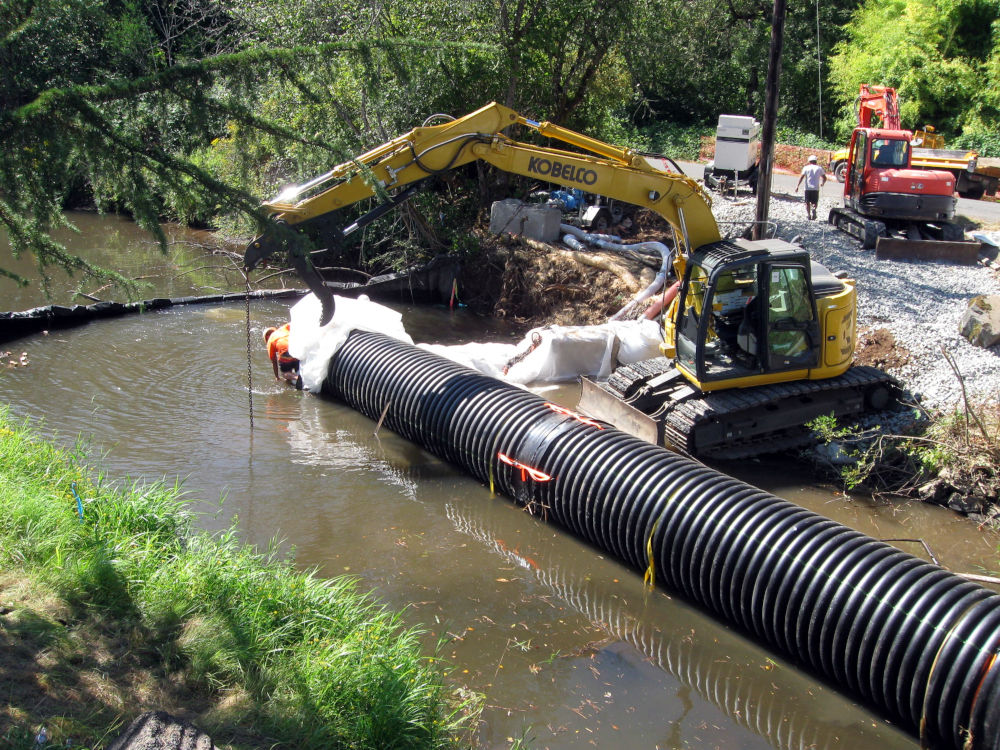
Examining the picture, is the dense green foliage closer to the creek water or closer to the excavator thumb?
the creek water

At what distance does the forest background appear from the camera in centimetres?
536

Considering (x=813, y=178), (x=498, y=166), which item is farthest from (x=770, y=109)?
(x=498, y=166)

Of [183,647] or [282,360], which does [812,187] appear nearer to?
[282,360]

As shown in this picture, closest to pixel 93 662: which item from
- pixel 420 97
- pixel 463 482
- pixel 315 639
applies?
pixel 315 639

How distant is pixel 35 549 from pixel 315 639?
2032 mm

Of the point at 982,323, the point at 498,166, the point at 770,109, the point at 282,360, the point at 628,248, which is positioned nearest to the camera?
the point at 498,166

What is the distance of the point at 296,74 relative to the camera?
19.5ft

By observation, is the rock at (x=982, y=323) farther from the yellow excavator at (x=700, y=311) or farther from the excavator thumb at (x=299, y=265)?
the excavator thumb at (x=299, y=265)

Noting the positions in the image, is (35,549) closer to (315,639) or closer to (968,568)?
(315,639)

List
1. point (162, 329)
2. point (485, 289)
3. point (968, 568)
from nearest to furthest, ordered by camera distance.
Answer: point (968, 568) < point (162, 329) < point (485, 289)

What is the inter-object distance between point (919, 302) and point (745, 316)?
4.90m

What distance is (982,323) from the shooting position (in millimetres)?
10805

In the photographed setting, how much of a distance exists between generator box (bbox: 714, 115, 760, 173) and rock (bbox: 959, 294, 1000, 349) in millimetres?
9917

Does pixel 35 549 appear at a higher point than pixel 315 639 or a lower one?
higher
